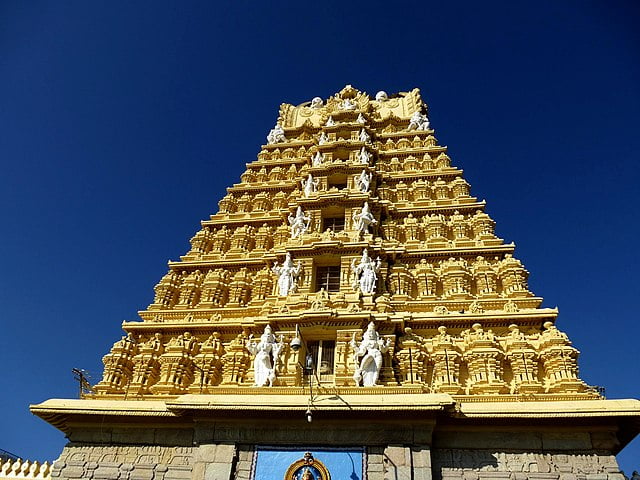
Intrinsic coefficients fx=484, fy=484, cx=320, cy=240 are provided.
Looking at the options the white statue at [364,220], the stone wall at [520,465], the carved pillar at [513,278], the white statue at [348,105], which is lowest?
the stone wall at [520,465]

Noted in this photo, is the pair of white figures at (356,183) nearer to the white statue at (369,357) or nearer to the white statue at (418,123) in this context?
the white statue at (418,123)

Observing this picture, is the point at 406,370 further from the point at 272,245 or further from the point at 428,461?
the point at 272,245

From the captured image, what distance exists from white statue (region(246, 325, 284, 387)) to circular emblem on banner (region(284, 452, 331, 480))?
323 cm

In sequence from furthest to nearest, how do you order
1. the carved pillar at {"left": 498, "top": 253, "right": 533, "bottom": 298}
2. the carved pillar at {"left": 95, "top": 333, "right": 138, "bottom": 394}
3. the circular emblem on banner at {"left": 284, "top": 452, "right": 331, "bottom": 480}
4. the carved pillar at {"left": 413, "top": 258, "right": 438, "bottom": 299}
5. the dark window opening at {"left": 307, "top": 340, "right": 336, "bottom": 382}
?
the carved pillar at {"left": 413, "top": 258, "right": 438, "bottom": 299} → the carved pillar at {"left": 498, "top": 253, "right": 533, "bottom": 298} → the carved pillar at {"left": 95, "top": 333, "right": 138, "bottom": 394} → the dark window opening at {"left": 307, "top": 340, "right": 336, "bottom": 382} → the circular emblem on banner at {"left": 284, "top": 452, "right": 331, "bottom": 480}

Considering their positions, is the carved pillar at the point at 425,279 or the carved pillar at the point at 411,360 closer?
the carved pillar at the point at 411,360

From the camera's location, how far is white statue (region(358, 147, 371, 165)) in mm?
22875

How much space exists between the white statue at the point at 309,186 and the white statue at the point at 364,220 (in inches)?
119

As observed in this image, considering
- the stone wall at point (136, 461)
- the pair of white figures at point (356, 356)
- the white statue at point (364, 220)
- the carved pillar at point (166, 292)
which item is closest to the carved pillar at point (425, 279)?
the white statue at point (364, 220)

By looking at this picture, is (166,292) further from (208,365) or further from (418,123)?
(418,123)

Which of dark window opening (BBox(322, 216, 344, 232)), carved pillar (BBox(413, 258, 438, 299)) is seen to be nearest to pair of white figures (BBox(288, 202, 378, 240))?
dark window opening (BBox(322, 216, 344, 232))

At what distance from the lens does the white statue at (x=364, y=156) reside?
75.0 feet

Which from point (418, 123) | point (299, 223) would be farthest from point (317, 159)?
point (418, 123)

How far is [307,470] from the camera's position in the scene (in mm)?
12078

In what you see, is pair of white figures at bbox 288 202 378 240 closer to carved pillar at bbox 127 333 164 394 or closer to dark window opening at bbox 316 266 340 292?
dark window opening at bbox 316 266 340 292
